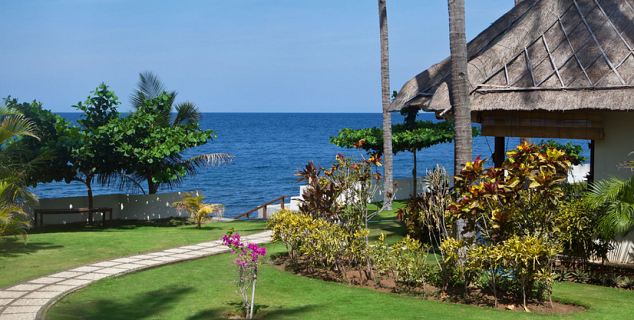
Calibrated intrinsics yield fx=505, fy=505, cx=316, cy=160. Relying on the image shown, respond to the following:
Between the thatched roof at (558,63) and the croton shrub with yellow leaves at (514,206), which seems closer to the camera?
the croton shrub with yellow leaves at (514,206)

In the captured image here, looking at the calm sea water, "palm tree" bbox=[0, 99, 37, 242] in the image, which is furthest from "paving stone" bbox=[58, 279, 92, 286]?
the calm sea water

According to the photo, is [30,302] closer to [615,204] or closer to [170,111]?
[615,204]

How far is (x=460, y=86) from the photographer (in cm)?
779

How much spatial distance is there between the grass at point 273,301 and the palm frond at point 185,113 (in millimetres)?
11676

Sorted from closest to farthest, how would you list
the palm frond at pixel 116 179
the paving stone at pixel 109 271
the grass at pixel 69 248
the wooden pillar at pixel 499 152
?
1. the paving stone at pixel 109 271
2. the grass at pixel 69 248
3. the wooden pillar at pixel 499 152
4. the palm frond at pixel 116 179

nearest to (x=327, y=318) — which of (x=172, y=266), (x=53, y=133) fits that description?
(x=172, y=266)

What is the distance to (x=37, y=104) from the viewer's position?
13938 millimetres

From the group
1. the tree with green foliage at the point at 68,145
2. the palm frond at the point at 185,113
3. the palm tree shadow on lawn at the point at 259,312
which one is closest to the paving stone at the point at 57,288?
the palm tree shadow on lawn at the point at 259,312

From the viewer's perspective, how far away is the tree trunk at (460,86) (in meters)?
7.72

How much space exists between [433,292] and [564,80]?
15.6 ft

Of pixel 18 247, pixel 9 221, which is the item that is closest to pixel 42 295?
pixel 9 221

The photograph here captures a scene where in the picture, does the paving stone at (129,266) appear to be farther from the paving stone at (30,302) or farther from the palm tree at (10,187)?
the palm tree at (10,187)

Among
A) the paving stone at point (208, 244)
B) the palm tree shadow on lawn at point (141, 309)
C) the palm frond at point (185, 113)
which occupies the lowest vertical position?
the palm tree shadow on lawn at point (141, 309)

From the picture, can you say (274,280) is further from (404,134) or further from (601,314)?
(404,134)
